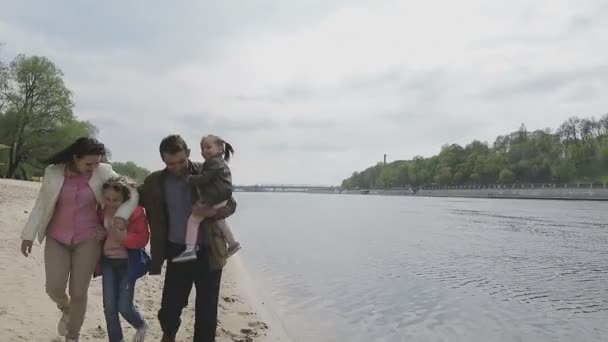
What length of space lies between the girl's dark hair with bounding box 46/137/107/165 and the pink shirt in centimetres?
14

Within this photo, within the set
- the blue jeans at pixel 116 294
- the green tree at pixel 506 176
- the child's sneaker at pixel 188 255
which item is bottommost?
the blue jeans at pixel 116 294

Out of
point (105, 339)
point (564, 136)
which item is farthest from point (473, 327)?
point (564, 136)

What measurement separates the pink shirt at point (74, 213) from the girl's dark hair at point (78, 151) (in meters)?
0.14

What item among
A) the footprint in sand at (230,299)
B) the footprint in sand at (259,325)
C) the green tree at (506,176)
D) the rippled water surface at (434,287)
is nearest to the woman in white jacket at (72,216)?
the footprint in sand at (259,325)

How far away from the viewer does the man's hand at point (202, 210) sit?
4609 millimetres

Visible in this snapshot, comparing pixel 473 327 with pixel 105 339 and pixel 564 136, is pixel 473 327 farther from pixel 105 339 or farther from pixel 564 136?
pixel 564 136

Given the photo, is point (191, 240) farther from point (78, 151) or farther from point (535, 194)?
point (535, 194)

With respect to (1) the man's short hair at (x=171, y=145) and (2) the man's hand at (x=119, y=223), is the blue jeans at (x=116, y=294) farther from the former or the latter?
(1) the man's short hair at (x=171, y=145)

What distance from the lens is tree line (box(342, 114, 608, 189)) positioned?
104506 mm

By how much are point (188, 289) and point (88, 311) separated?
108 inches

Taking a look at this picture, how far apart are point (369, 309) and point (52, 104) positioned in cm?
5115

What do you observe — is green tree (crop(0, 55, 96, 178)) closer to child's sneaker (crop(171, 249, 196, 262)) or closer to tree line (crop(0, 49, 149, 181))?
tree line (crop(0, 49, 149, 181))

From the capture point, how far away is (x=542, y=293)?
13.2 metres

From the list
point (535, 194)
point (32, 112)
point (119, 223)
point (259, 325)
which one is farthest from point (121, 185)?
point (535, 194)
